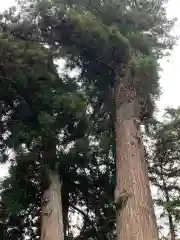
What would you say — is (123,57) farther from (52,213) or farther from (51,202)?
(52,213)

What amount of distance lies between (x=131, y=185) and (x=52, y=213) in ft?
5.13

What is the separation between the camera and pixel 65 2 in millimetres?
9031

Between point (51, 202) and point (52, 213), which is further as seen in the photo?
point (51, 202)

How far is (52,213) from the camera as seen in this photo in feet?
22.6

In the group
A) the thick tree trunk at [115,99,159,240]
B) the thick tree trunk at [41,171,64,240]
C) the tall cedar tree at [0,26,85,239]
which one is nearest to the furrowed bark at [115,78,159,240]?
the thick tree trunk at [115,99,159,240]

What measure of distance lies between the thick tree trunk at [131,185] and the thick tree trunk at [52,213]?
1.16m

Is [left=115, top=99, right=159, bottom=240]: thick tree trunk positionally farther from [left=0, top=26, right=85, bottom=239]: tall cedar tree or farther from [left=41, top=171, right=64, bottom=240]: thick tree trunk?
→ [left=41, top=171, right=64, bottom=240]: thick tree trunk

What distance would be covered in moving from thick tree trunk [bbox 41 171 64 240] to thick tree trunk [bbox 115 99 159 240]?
116 centimetres

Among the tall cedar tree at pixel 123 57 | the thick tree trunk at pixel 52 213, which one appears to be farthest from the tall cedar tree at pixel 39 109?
the tall cedar tree at pixel 123 57

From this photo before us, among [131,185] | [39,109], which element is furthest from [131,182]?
[39,109]

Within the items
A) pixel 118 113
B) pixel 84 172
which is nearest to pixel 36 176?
pixel 84 172

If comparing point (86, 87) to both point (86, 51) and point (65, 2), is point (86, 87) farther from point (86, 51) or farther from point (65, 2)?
point (65, 2)

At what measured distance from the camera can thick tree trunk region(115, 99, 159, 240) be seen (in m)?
5.89

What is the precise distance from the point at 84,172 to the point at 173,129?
2.21 metres
